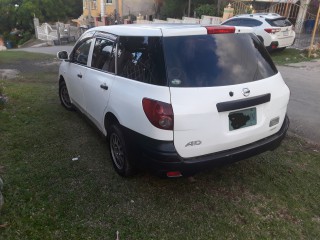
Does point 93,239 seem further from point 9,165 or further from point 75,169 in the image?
point 9,165

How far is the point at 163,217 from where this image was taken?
3.02 meters

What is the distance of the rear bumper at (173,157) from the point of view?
2.78m

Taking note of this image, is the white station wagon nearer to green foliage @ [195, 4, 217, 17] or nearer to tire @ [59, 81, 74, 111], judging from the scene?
tire @ [59, 81, 74, 111]

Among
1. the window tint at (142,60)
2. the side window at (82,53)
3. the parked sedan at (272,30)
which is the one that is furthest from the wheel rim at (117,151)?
Answer: the parked sedan at (272,30)

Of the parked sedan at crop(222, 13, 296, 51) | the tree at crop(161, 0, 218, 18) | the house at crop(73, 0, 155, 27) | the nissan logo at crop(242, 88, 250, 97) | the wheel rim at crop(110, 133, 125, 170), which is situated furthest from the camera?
the house at crop(73, 0, 155, 27)

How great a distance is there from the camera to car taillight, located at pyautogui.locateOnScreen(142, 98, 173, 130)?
2707 millimetres

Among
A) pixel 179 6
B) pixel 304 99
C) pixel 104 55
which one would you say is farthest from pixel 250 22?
pixel 179 6

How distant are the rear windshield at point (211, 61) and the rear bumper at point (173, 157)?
612mm

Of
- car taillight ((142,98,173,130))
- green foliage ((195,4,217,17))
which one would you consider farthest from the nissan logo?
green foliage ((195,4,217,17))

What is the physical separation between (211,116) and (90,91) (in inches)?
80.7

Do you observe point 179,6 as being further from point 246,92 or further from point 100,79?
point 246,92

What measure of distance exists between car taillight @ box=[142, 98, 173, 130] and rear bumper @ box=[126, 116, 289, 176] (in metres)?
0.17

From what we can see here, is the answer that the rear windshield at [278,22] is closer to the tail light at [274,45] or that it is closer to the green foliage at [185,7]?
the tail light at [274,45]

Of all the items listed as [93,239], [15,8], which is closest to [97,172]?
[93,239]
